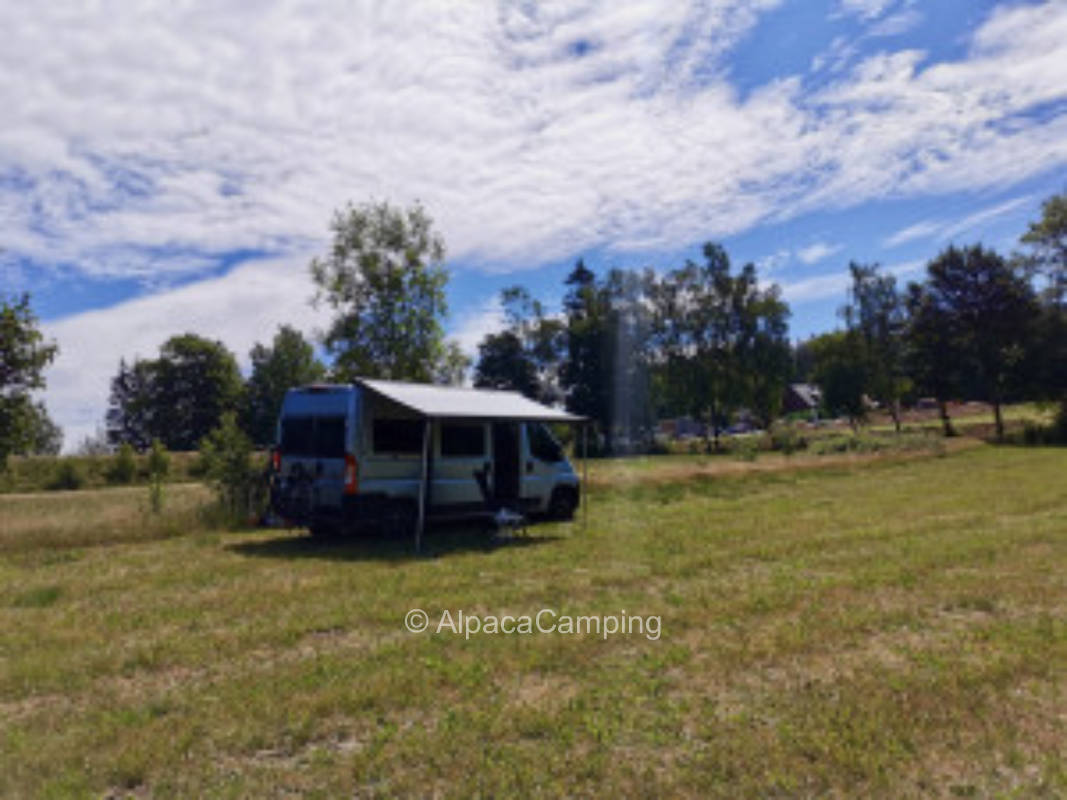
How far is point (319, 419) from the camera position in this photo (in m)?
11.0

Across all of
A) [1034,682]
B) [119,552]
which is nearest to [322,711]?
[1034,682]

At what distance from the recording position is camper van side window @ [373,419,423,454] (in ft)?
35.2

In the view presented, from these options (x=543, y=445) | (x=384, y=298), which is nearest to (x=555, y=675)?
(x=543, y=445)

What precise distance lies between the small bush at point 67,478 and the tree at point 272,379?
3467cm

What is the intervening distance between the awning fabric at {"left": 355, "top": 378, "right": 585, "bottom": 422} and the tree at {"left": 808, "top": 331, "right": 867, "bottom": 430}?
48.0 m

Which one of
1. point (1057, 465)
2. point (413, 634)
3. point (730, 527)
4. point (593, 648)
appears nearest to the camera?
point (593, 648)

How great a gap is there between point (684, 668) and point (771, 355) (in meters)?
53.3

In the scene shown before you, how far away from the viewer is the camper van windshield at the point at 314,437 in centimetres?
1066

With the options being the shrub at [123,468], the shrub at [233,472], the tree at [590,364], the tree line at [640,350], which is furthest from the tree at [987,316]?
the shrub at [123,468]

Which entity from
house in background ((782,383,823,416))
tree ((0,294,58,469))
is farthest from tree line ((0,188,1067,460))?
house in background ((782,383,823,416))

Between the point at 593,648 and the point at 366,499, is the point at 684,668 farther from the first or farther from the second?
the point at 366,499

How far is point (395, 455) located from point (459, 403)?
51.5 inches

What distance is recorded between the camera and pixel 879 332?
5697 cm

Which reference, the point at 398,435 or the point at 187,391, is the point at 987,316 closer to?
the point at 398,435
